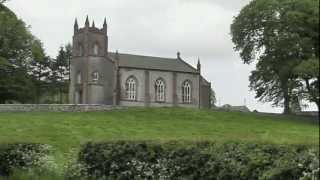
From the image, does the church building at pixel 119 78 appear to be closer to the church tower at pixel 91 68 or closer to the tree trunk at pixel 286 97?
the church tower at pixel 91 68

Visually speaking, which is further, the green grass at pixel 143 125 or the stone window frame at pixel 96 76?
the stone window frame at pixel 96 76

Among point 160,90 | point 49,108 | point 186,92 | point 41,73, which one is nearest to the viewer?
point 49,108

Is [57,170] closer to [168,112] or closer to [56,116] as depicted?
[56,116]

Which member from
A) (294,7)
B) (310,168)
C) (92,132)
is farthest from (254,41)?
(310,168)

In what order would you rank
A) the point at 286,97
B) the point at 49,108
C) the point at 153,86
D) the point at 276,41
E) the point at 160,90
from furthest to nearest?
the point at 160,90 → the point at 153,86 → the point at 286,97 → the point at 276,41 → the point at 49,108

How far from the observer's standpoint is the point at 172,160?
14844 millimetres

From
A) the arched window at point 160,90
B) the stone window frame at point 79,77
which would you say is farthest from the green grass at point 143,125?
the stone window frame at point 79,77

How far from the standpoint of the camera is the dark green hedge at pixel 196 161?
36.6ft

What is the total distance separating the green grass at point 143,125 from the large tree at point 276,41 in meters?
5.06

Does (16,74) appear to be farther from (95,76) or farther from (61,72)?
(61,72)

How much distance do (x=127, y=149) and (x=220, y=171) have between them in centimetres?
361

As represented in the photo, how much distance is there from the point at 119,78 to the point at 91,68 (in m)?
5.00

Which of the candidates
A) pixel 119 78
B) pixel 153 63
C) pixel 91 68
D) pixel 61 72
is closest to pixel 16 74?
pixel 91 68

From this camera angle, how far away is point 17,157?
18469 mm
